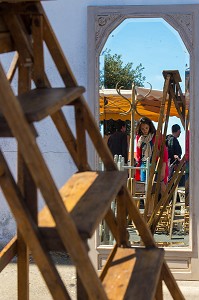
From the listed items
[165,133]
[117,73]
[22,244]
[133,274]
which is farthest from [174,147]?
[133,274]

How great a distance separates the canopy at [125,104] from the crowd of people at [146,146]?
0.21ft

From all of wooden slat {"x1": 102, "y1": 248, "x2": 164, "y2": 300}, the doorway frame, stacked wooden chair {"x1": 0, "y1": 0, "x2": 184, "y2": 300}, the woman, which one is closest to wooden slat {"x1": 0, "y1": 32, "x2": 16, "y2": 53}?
stacked wooden chair {"x1": 0, "y1": 0, "x2": 184, "y2": 300}

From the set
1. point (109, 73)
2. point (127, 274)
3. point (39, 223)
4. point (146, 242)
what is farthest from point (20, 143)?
point (109, 73)

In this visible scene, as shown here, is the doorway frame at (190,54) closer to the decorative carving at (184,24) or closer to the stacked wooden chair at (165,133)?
the decorative carving at (184,24)

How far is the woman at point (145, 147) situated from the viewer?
5723mm

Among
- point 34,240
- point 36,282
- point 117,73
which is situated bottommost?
point 36,282

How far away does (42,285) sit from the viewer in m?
5.37

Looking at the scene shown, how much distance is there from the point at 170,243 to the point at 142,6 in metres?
2.00

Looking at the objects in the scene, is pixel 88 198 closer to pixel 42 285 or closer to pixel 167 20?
pixel 42 285

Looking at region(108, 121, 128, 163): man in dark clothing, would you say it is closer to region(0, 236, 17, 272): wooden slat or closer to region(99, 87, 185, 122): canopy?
region(99, 87, 185, 122): canopy

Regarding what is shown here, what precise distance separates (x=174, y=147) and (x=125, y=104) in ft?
1.85

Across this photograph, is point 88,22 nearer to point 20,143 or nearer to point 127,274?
point 127,274

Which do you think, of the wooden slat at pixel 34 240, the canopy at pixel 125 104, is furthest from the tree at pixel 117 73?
the wooden slat at pixel 34 240

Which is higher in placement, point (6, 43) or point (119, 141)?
point (6, 43)
